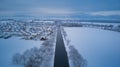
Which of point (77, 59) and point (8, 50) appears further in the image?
point (8, 50)

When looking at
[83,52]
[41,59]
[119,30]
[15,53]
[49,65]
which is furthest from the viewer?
[119,30]

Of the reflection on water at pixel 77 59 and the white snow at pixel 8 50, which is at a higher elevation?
the white snow at pixel 8 50

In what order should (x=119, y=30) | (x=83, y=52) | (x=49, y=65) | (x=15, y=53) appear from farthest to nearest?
(x=119, y=30), (x=83, y=52), (x=15, y=53), (x=49, y=65)

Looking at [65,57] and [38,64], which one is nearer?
[38,64]

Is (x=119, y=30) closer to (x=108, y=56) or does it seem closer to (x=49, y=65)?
(x=108, y=56)

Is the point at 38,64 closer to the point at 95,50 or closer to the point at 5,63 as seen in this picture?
the point at 5,63

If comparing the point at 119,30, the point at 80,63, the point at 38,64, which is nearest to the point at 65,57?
the point at 80,63

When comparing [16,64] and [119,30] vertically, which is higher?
[119,30]

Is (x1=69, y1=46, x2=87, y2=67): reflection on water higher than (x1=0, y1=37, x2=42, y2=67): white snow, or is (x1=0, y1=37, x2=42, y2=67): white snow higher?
(x1=0, y1=37, x2=42, y2=67): white snow

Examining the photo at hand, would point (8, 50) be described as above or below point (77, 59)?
above

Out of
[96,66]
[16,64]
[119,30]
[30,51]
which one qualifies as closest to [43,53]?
[30,51]
